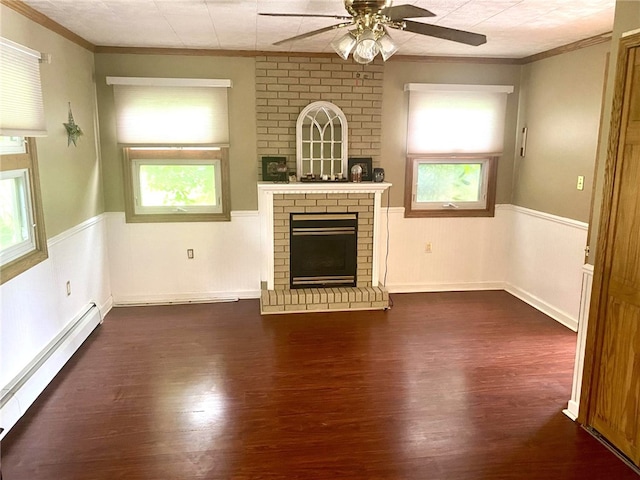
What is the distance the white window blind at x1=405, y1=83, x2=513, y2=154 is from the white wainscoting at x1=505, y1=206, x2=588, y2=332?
→ 853 mm

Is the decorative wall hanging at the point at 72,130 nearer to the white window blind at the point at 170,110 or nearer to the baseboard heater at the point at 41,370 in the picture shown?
the white window blind at the point at 170,110

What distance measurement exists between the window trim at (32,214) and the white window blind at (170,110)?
142 cm

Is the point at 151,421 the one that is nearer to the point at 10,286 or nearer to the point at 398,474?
the point at 10,286

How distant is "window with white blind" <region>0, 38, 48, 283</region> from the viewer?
2.65 metres

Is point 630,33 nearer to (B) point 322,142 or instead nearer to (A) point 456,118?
(A) point 456,118

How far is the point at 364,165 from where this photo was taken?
4.64 m

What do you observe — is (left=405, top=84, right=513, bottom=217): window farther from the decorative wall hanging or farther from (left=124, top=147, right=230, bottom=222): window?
the decorative wall hanging

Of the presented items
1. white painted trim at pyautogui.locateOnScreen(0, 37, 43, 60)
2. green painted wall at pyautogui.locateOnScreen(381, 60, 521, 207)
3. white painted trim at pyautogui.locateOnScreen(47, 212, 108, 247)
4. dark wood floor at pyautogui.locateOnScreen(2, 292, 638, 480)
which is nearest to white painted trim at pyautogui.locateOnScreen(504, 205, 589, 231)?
green painted wall at pyautogui.locateOnScreen(381, 60, 521, 207)

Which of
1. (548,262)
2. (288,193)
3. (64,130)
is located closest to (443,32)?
(288,193)

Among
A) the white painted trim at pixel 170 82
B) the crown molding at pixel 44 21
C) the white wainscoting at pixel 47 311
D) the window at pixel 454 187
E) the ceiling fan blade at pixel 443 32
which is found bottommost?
the white wainscoting at pixel 47 311

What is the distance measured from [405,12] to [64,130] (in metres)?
2.75

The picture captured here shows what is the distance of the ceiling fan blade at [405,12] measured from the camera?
191cm

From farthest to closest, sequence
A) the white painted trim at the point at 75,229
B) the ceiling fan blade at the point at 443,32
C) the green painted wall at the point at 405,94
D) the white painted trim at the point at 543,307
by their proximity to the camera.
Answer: the green painted wall at the point at 405,94 < the white painted trim at the point at 543,307 < the white painted trim at the point at 75,229 < the ceiling fan blade at the point at 443,32

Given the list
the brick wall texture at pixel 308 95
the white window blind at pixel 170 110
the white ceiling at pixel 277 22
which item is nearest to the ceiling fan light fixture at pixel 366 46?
the white ceiling at pixel 277 22
